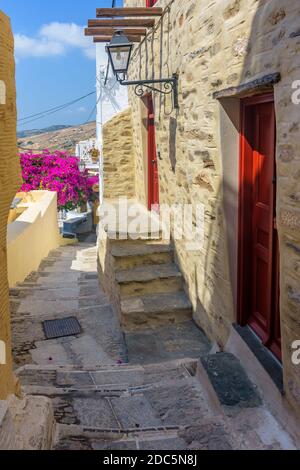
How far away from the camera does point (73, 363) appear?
484 centimetres

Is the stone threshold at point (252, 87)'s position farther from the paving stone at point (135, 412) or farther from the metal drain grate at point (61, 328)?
the metal drain grate at point (61, 328)

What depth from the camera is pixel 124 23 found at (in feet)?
20.6

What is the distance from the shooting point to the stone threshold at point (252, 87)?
2723 millimetres

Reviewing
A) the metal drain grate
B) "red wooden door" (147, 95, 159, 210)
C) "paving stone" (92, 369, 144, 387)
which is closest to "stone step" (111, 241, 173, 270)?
the metal drain grate

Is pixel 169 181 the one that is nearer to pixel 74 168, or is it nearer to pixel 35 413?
pixel 35 413

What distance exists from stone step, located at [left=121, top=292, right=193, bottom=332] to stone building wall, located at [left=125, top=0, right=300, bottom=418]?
0.21 m

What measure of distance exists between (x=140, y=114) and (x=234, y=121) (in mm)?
4678

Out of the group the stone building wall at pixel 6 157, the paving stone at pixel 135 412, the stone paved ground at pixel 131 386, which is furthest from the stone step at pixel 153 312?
the stone building wall at pixel 6 157

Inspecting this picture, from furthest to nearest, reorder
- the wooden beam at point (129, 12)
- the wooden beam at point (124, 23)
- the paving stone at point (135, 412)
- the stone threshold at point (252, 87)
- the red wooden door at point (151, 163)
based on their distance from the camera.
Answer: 1. the red wooden door at point (151, 163)
2. the wooden beam at point (124, 23)
3. the wooden beam at point (129, 12)
4. the paving stone at point (135, 412)
5. the stone threshold at point (252, 87)

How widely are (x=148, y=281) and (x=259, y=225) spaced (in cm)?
231

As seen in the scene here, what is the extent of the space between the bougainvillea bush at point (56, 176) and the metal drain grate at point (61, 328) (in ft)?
34.3

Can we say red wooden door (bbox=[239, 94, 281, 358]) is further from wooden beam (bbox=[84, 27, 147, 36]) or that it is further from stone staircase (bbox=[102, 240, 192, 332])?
wooden beam (bbox=[84, 27, 147, 36])

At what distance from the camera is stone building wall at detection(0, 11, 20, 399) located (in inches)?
109
